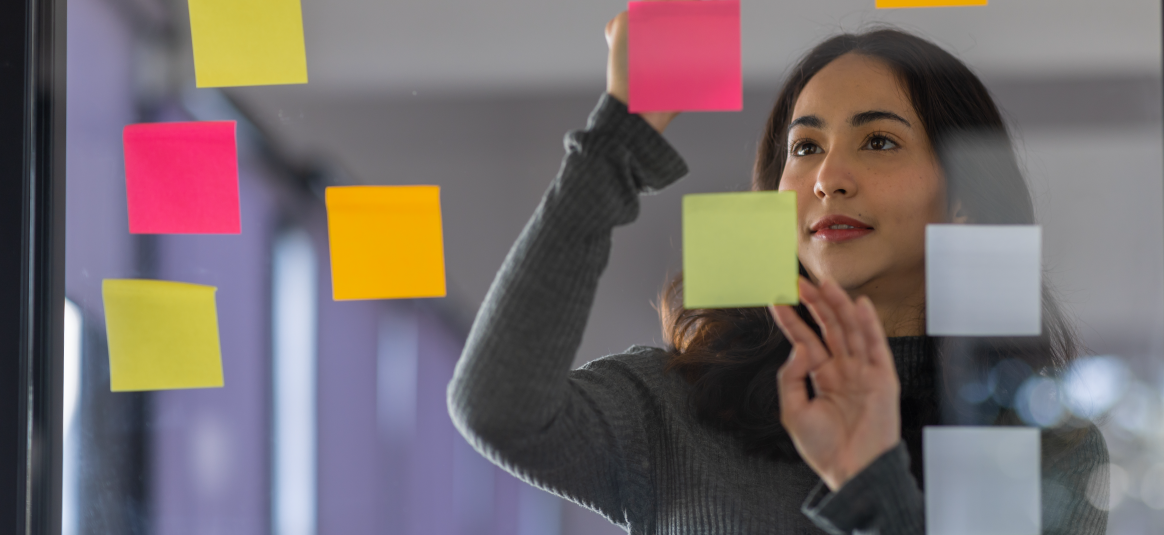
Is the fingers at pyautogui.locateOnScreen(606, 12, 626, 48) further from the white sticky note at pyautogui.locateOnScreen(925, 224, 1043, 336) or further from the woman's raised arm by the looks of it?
the white sticky note at pyautogui.locateOnScreen(925, 224, 1043, 336)

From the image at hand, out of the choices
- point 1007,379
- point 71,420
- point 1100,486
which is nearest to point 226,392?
point 71,420

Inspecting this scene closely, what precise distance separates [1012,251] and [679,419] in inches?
16.6

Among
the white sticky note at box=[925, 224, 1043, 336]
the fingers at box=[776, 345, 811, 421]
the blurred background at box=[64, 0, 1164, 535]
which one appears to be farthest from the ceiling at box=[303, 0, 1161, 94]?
the fingers at box=[776, 345, 811, 421]

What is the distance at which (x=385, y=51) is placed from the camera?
1.02 m


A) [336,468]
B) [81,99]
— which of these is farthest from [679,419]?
[81,99]

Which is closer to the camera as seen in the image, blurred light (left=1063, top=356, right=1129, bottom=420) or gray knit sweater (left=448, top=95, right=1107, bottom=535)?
gray knit sweater (left=448, top=95, right=1107, bottom=535)

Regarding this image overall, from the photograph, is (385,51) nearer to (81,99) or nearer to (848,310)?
(81,99)

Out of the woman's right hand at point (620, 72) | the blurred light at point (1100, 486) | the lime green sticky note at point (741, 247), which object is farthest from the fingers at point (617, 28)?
the blurred light at point (1100, 486)

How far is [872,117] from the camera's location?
2.83ft

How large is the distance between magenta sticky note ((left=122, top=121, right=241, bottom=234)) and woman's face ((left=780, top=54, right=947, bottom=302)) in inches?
27.8

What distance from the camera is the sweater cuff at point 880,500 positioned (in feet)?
2.27

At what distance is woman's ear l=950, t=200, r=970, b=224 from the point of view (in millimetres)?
863

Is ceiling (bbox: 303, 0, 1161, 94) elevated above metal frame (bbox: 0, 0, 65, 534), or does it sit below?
above

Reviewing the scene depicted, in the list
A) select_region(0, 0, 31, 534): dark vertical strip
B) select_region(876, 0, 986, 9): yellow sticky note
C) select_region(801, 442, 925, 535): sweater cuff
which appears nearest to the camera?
select_region(801, 442, 925, 535): sweater cuff
